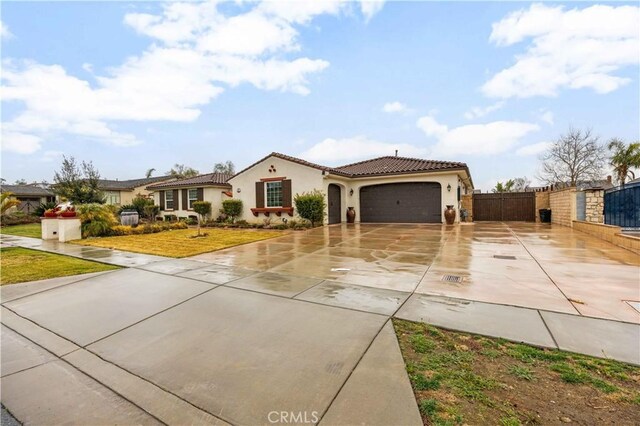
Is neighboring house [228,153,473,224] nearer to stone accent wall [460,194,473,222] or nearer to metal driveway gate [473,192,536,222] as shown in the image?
stone accent wall [460,194,473,222]

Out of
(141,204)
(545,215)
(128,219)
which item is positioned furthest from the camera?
(141,204)

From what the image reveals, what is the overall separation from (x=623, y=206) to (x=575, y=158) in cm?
2266

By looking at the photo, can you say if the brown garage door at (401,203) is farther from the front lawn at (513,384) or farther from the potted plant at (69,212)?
the potted plant at (69,212)

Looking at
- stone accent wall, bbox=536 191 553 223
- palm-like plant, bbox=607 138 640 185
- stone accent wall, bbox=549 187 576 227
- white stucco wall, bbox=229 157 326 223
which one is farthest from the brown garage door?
palm-like plant, bbox=607 138 640 185

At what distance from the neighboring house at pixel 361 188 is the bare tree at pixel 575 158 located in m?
18.0

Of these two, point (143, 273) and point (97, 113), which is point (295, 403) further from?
point (97, 113)

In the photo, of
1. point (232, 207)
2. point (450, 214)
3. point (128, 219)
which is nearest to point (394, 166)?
point (450, 214)

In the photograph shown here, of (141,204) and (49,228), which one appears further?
(141,204)

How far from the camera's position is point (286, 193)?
15883 mm

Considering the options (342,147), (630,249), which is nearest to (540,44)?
(630,249)

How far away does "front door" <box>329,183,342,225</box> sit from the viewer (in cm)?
1617

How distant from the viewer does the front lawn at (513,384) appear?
6.05 ft

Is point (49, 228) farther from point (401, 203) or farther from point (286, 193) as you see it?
point (401, 203)

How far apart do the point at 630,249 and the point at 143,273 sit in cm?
1183
